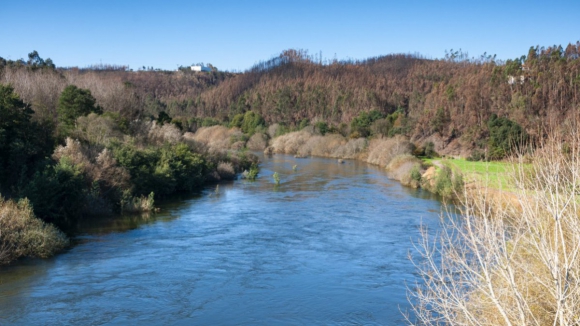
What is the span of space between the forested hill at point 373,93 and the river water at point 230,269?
704 cm

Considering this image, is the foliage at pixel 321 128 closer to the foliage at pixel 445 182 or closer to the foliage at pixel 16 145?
the foliage at pixel 445 182

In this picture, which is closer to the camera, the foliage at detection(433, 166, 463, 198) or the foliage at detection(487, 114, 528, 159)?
the foliage at detection(433, 166, 463, 198)

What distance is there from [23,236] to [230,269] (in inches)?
287

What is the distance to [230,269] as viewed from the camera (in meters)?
18.5

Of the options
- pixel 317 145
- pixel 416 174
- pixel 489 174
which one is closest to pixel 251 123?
pixel 317 145

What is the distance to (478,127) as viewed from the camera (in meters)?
53.1

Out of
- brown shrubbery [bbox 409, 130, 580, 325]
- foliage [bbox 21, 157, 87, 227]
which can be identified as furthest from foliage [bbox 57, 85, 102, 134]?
brown shrubbery [bbox 409, 130, 580, 325]

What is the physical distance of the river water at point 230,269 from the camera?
14.7m

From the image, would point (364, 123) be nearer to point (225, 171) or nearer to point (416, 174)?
point (225, 171)

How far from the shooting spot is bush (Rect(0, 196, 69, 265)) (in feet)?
60.4

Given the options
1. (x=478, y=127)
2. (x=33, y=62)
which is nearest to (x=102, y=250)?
(x=478, y=127)

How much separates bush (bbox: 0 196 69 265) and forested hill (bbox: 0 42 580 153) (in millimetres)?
16136

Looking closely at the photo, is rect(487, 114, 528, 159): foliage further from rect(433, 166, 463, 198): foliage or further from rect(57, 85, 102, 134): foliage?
rect(57, 85, 102, 134): foliage

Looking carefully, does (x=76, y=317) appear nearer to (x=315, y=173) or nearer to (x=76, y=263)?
(x=76, y=263)
